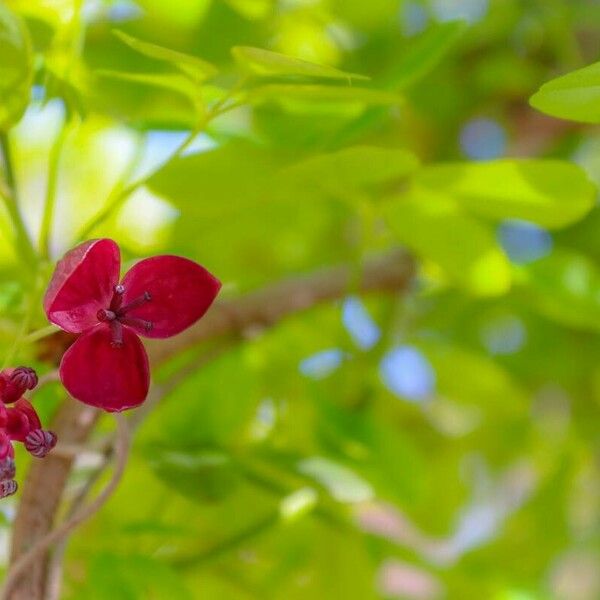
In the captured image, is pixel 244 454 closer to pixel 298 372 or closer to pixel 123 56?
pixel 298 372

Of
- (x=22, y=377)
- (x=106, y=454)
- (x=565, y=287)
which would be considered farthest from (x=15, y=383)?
(x=565, y=287)

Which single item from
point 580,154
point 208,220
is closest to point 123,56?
point 208,220

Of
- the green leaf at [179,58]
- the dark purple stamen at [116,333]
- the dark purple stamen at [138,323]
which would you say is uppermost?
the green leaf at [179,58]

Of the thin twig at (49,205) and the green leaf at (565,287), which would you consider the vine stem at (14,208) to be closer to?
the thin twig at (49,205)

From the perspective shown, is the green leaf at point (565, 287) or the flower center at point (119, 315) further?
the green leaf at point (565, 287)

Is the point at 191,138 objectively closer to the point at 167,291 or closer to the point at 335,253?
the point at 167,291

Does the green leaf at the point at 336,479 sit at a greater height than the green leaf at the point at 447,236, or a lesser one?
lesser

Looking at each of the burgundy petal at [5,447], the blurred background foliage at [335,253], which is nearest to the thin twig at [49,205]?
the blurred background foliage at [335,253]

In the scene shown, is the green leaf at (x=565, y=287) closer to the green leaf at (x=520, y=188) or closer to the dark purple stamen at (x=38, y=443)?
the green leaf at (x=520, y=188)
